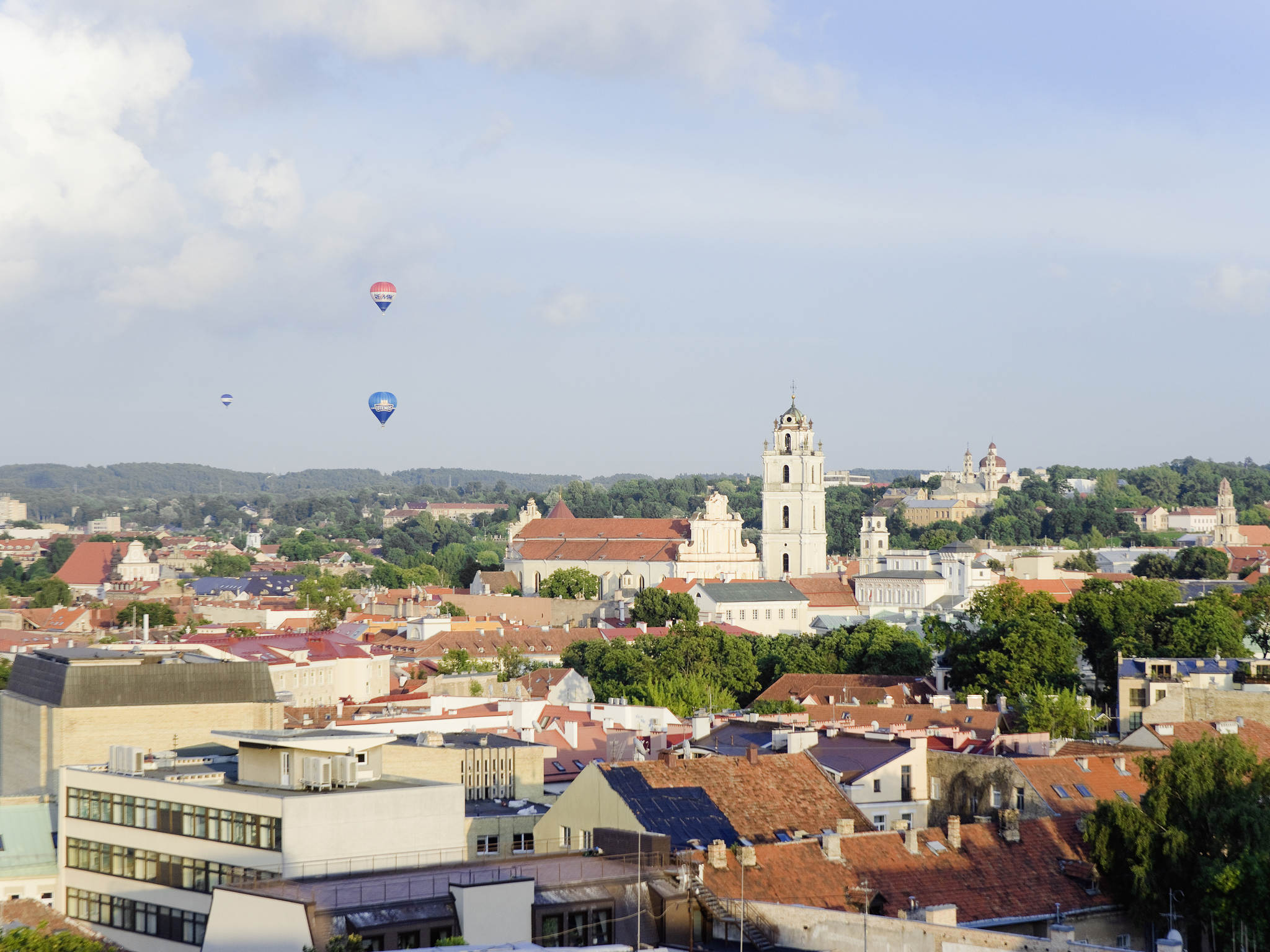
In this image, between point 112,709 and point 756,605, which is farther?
point 756,605

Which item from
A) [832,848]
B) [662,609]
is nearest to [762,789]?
[832,848]

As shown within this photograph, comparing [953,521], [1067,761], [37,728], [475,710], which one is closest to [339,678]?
[475,710]

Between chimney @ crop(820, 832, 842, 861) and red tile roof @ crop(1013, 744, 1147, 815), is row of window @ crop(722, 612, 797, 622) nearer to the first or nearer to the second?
red tile roof @ crop(1013, 744, 1147, 815)

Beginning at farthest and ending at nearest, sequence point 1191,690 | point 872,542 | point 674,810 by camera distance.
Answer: point 872,542
point 1191,690
point 674,810

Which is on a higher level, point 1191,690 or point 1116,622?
point 1116,622

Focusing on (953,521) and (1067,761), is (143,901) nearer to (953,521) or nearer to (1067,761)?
(1067,761)

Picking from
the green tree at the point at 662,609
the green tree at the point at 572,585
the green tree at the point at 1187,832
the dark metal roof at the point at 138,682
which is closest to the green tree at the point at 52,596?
the green tree at the point at 572,585

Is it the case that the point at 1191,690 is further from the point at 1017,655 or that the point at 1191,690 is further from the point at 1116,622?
the point at 1116,622

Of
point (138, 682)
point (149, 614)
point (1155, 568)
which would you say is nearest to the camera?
point (138, 682)
